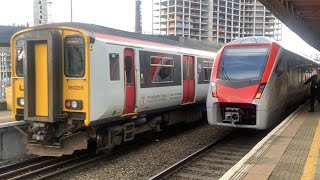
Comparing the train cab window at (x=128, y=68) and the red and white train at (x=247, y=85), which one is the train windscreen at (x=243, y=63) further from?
the train cab window at (x=128, y=68)

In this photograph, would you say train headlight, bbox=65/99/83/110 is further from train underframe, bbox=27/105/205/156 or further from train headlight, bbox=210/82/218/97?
train headlight, bbox=210/82/218/97

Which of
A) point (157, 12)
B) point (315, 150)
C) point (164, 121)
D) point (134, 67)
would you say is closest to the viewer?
point (315, 150)

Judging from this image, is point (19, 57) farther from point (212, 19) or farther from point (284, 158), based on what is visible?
point (212, 19)

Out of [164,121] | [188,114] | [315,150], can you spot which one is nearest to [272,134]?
[315,150]

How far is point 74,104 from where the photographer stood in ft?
29.1

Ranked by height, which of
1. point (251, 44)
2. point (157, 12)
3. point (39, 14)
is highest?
point (157, 12)

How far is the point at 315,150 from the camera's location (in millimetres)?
7969

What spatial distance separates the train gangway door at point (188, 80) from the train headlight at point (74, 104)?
5.49 metres

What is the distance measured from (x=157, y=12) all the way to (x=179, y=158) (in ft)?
437

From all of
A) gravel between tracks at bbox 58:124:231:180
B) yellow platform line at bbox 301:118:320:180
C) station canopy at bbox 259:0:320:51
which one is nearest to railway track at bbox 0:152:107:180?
gravel between tracks at bbox 58:124:231:180

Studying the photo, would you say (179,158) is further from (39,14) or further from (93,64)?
(39,14)

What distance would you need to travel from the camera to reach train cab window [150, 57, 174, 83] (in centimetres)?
1141

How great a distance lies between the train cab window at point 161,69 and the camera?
37.4 ft

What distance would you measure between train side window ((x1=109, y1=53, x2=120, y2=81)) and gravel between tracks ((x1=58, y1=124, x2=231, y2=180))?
206 cm
